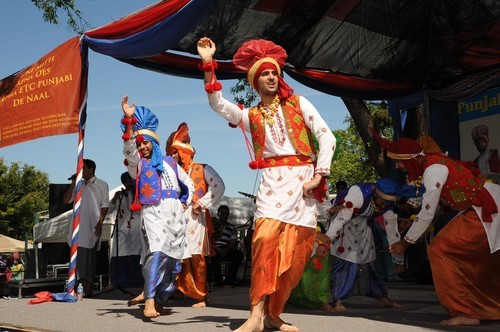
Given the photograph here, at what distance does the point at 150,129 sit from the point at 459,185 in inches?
111

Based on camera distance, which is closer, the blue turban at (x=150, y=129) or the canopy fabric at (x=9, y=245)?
the blue turban at (x=150, y=129)

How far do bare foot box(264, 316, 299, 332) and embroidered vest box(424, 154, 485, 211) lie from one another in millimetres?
1729

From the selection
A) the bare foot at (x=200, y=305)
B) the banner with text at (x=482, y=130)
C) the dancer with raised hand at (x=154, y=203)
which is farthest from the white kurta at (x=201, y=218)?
the banner with text at (x=482, y=130)

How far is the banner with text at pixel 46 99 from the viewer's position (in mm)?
7609

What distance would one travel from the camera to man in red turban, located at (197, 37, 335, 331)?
4492mm

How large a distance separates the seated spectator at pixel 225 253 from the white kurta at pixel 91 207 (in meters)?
3.19

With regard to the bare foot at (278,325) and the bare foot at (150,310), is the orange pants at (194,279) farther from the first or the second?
the bare foot at (278,325)

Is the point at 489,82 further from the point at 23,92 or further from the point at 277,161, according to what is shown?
the point at 23,92

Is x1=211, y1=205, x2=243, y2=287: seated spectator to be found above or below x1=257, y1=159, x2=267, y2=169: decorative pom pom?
below

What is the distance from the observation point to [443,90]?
32.2 ft

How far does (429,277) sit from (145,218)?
5586 millimetres

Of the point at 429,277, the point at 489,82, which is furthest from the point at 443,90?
the point at 429,277

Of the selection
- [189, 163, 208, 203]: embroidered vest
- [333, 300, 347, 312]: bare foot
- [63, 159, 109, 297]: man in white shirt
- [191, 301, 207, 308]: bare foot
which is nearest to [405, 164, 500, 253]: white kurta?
[333, 300, 347, 312]: bare foot

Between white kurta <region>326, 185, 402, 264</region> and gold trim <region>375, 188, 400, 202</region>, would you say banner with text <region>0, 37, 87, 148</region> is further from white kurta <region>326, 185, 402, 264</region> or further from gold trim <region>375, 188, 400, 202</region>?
gold trim <region>375, 188, 400, 202</region>
